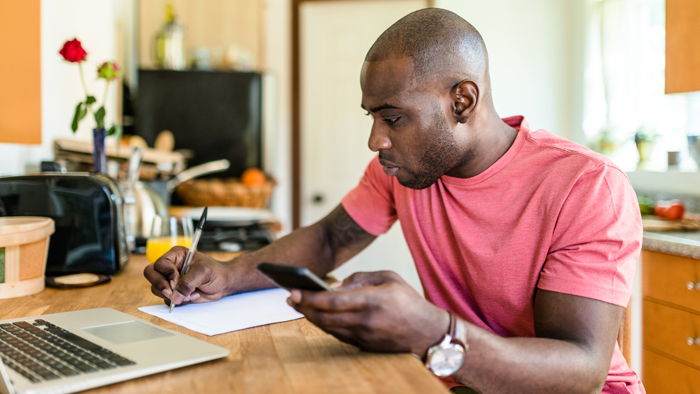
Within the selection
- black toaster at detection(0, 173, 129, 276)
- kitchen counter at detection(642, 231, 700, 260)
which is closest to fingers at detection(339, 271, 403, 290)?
black toaster at detection(0, 173, 129, 276)

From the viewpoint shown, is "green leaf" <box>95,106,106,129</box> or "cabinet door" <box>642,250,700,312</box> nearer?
"green leaf" <box>95,106,106,129</box>

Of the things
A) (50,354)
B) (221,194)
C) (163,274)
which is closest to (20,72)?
(163,274)

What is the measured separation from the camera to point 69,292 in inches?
44.1

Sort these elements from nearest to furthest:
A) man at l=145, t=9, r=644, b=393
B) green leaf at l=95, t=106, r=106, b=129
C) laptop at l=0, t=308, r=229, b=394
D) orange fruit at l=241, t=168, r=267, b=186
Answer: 1. laptop at l=0, t=308, r=229, b=394
2. man at l=145, t=9, r=644, b=393
3. green leaf at l=95, t=106, r=106, b=129
4. orange fruit at l=241, t=168, r=267, b=186

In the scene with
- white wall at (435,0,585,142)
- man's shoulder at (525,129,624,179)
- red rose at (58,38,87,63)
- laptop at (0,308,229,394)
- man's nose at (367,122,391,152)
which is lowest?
laptop at (0,308,229,394)

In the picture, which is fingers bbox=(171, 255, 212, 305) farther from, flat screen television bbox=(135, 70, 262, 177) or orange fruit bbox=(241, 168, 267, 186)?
flat screen television bbox=(135, 70, 262, 177)

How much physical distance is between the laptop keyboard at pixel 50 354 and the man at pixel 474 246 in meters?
0.23

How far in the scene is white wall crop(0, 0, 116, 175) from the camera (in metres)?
1.68

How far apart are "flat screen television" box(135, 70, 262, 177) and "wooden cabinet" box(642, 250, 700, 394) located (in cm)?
244

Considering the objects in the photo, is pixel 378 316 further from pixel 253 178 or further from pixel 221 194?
pixel 253 178

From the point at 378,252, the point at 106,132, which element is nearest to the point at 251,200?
the point at 378,252

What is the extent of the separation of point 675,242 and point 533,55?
1.95 metres

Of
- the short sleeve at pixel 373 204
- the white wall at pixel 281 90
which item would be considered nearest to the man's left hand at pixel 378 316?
the short sleeve at pixel 373 204

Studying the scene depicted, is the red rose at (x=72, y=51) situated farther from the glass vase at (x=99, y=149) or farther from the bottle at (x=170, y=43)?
the bottle at (x=170, y=43)
